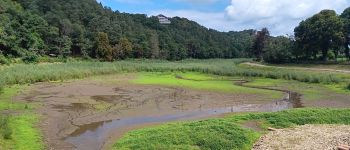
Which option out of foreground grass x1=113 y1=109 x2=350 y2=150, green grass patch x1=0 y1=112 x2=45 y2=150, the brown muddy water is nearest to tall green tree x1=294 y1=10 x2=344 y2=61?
the brown muddy water

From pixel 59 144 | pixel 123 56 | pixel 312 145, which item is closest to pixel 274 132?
pixel 312 145

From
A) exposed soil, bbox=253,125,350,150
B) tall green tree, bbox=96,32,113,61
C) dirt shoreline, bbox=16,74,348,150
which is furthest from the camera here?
tall green tree, bbox=96,32,113,61

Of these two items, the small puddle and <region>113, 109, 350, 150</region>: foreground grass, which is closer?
<region>113, 109, 350, 150</region>: foreground grass

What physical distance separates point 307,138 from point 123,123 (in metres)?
12.0

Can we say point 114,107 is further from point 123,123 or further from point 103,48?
point 103,48

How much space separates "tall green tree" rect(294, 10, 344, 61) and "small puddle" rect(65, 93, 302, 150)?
43.0 metres

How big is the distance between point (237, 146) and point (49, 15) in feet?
301

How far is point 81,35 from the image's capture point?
103 m

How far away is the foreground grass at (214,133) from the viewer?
20.1 meters

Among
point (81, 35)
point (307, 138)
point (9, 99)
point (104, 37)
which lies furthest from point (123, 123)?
point (81, 35)

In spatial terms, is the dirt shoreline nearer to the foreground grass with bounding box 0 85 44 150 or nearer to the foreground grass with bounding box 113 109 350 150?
the foreground grass with bounding box 0 85 44 150

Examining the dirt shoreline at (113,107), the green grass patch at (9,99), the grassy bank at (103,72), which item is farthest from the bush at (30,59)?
the green grass patch at (9,99)

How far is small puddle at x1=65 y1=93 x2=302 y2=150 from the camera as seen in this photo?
2258 centimetres

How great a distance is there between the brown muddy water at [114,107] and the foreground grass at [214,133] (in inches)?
85.2
